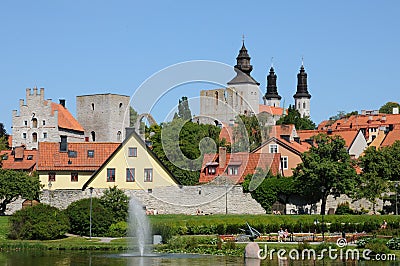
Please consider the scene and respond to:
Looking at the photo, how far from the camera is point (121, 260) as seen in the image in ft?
103

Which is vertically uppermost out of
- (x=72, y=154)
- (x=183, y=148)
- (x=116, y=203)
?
(x=183, y=148)

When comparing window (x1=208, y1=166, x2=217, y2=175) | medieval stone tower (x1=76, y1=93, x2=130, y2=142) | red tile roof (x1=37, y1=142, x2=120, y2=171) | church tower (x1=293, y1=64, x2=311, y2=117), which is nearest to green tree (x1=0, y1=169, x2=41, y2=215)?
red tile roof (x1=37, y1=142, x2=120, y2=171)

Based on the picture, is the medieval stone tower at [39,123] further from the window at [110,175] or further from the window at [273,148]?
the window at [110,175]

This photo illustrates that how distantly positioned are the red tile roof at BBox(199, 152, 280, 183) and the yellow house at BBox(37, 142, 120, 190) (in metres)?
8.57

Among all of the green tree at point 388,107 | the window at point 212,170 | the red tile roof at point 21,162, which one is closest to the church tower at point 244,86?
the green tree at point 388,107

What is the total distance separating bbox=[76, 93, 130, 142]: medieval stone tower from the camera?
97.7 m

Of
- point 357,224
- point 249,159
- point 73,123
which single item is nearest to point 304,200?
point 249,159

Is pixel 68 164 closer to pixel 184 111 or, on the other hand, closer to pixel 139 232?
pixel 139 232

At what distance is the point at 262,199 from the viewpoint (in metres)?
55.1

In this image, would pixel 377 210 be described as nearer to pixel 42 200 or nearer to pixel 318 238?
pixel 318 238

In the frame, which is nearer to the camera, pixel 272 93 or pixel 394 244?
pixel 394 244

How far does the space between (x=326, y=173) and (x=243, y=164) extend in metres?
9.38

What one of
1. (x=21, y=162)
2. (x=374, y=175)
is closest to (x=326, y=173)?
(x=374, y=175)

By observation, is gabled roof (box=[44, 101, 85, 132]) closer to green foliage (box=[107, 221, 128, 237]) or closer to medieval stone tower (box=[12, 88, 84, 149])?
medieval stone tower (box=[12, 88, 84, 149])
